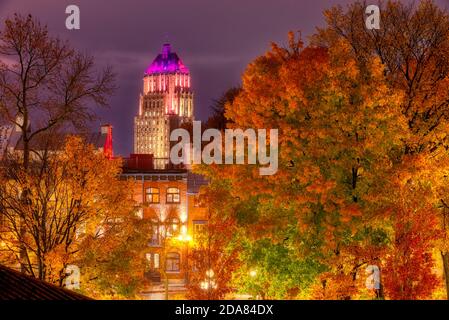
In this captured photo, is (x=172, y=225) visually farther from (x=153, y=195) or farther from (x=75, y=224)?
(x=75, y=224)

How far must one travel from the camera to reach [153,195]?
7019 cm

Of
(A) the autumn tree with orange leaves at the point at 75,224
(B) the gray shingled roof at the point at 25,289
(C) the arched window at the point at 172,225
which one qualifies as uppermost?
(C) the arched window at the point at 172,225

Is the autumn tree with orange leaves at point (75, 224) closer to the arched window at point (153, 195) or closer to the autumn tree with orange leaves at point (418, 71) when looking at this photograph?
the autumn tree with orange leaves at point (418, 71)

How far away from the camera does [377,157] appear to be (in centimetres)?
3694

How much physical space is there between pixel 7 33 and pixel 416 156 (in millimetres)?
21521

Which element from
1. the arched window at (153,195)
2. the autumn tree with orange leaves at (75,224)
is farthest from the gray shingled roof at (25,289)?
the arched window at (153,195)

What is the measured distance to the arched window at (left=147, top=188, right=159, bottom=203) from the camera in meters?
70.2

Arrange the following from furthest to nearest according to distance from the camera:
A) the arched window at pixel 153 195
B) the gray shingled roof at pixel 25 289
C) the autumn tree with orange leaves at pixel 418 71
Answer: the arched window at pixel 153 195 < the autumn tree with orange leaves at pixel 418 71 < the gray shingled roof at pixel 25 289

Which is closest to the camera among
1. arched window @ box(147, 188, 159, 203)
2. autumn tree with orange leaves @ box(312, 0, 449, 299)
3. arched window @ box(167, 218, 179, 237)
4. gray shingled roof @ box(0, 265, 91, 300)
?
gray shingled roof @ box(0, 265, 91, 300)

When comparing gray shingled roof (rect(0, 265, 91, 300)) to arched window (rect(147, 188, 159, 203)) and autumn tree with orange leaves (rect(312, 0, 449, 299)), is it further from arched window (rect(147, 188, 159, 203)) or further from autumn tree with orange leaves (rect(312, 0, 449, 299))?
arched window (rect(147, 188, 159, 203))

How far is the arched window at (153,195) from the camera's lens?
70.2 meters

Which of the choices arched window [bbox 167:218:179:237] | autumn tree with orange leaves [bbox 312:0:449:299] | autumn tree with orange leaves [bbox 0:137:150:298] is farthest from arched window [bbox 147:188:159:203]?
autumn tree with orange leaves [bbox 312:0:449:299]

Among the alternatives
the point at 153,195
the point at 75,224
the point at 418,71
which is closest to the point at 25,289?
the point at 75,224

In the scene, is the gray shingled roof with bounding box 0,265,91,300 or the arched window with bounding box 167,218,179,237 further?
the arched window with bounding box 167,218,179,237
